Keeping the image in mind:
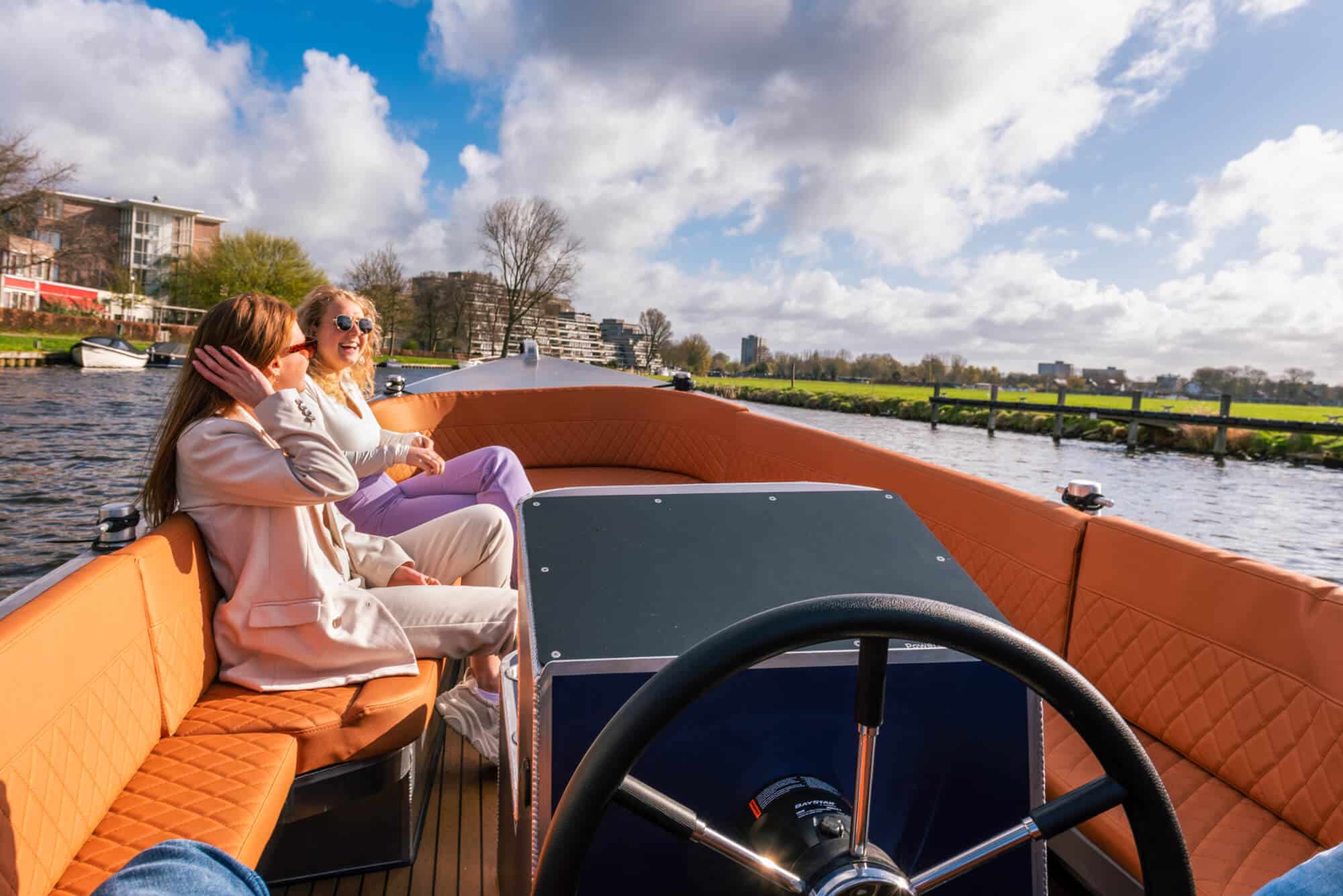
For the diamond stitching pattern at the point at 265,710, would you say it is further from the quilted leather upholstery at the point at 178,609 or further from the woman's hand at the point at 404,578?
the woman's hand at the point at 404,578

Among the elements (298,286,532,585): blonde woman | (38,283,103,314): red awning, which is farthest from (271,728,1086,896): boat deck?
(38,283,103,314): red awning

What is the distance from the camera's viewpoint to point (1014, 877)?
3.04 ft

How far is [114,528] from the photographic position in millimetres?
1534

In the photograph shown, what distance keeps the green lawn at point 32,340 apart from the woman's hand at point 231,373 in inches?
1299

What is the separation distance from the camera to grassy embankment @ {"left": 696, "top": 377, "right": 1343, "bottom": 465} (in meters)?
19.3

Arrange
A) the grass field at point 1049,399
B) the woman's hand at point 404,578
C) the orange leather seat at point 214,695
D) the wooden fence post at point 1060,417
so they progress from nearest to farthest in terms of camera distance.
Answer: the orange leather seat at point 214,695
the woman's hand at point 404,578
the grass field at point 1049,399
the wooden fence post at point 1060,417

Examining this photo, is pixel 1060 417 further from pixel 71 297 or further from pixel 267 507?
pixel 71 297

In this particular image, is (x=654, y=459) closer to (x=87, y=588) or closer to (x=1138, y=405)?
(x=87, y=588)

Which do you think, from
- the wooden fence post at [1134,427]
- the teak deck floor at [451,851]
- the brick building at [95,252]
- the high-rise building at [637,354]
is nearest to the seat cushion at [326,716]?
the teak deck floor at [451,851]

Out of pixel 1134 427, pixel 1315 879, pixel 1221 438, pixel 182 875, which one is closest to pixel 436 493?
pixel 182 875

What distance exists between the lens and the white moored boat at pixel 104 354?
27.2 meters

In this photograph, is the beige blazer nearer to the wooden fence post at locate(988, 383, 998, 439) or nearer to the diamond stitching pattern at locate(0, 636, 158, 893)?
the diamond stitching pattern at locate(0, 636, 158, 893)

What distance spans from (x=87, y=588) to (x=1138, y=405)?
23236mm

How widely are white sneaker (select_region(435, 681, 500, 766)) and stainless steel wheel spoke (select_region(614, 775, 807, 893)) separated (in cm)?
151
